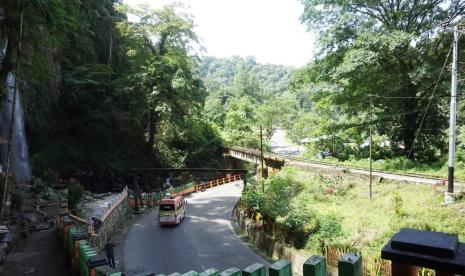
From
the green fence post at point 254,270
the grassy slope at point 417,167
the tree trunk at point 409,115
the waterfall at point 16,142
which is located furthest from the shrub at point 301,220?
the waterfall at point 16,142

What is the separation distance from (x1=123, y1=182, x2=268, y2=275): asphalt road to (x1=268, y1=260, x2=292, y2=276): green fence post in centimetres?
1221

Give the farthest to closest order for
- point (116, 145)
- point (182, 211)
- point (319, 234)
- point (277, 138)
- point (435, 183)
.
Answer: point (277, 138) < point (116, 145) < point (182, 211) < point (435, 183) < point (319, 234)

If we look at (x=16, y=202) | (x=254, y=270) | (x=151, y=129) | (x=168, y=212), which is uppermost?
(x=151, y=129)

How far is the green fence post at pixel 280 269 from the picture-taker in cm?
203

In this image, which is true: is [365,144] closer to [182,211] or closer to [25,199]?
[182,211]

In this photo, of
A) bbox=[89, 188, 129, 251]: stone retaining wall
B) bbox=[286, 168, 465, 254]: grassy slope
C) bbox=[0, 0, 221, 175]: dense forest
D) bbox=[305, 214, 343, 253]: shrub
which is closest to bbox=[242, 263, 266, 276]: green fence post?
bbox=[286, 168, 465, 254]: grassy slope

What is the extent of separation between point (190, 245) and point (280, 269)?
825 inches

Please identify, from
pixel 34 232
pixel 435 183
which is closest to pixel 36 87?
pixel 34 232

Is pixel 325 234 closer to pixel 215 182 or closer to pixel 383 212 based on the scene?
pixel 383 212

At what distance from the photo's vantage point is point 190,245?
22.0 metres

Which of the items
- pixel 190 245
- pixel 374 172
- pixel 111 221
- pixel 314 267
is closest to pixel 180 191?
pixel 111 221

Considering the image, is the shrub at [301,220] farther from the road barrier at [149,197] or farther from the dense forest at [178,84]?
the road barrier at [149,197]

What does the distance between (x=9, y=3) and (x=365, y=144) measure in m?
31.7

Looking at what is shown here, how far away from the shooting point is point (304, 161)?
3170 cm
